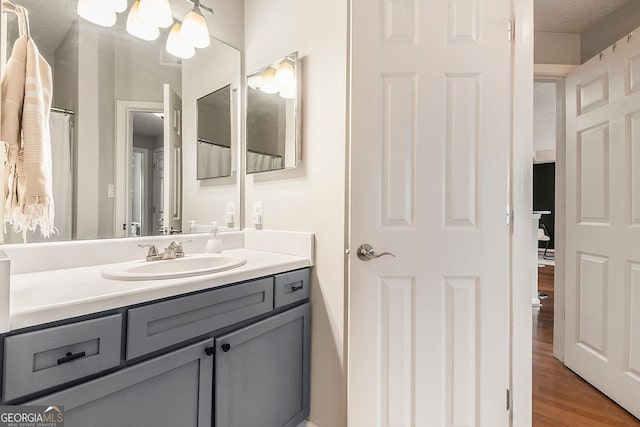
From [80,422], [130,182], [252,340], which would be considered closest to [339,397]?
[252,340]

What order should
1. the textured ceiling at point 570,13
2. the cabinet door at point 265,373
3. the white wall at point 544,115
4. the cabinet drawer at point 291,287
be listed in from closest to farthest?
the cabinet door at point 265,373
the cabinet drawer at point 291,287
the textured ceiling at point 570,13
the white wall at point 544,115

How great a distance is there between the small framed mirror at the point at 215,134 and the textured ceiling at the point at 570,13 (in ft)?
6.91

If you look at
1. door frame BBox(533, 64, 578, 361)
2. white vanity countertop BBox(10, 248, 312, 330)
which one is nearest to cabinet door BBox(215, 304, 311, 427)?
white vanity countertop BBox(10, 248, 312, 330)

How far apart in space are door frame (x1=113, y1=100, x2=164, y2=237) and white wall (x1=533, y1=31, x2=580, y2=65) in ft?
9.03

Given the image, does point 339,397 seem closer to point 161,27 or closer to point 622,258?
point 622,258

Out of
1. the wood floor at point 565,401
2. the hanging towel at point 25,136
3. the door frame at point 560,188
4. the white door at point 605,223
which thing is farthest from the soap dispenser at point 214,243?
the door frame at point 560,188

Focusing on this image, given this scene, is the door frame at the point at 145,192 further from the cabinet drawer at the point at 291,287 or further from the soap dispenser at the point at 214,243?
the cabinet drawer at the point at 291,287

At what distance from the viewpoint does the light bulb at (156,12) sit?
4.98 ft

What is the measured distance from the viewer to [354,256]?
1.34 metres

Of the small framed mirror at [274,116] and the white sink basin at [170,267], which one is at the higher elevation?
the small framed mirror at [274,116]

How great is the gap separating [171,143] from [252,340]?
3.66 feet

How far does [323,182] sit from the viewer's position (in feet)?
5.14

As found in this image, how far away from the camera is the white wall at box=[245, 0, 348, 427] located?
4.92 feet

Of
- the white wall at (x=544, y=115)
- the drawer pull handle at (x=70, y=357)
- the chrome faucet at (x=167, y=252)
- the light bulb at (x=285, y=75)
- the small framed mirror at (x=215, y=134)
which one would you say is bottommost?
the drawer pull handle at (x=70, y=357)
